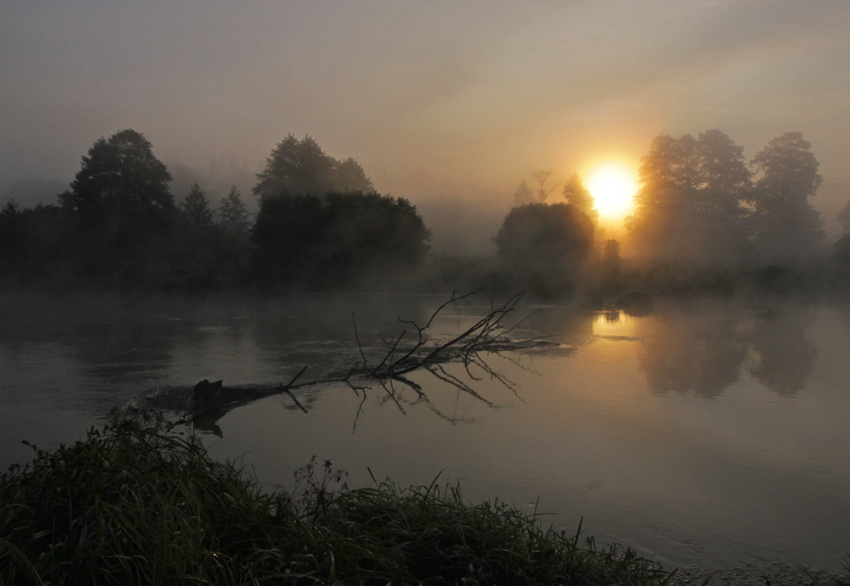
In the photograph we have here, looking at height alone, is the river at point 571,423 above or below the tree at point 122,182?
below

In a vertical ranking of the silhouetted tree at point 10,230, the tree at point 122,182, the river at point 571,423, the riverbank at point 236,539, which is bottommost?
the river at point 571,423

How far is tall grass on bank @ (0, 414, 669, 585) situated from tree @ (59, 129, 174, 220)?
96.4ft

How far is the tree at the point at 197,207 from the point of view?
35.2 meters

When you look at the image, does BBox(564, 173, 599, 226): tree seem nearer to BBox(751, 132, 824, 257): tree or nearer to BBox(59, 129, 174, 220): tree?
BBox(751, 132, 824, 257): tree

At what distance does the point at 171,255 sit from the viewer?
27.9 meters

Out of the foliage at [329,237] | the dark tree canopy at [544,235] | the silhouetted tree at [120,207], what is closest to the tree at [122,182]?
the silhouetted tree at [120,207]

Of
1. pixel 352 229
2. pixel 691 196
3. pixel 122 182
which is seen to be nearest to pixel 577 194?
pixel 691 196

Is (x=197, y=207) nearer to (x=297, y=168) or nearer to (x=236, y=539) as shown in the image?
(x=297, y=168)

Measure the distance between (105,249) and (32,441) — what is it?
26076mm

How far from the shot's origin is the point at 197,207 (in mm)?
35875

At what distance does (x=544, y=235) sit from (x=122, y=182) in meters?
22.8

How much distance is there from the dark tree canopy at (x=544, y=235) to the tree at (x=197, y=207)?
722 inches

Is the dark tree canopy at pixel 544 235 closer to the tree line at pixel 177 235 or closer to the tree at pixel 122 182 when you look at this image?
the tree line at pixel 177 235

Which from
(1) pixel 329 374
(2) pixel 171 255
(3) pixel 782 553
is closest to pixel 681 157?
(2) pixel 171 255
